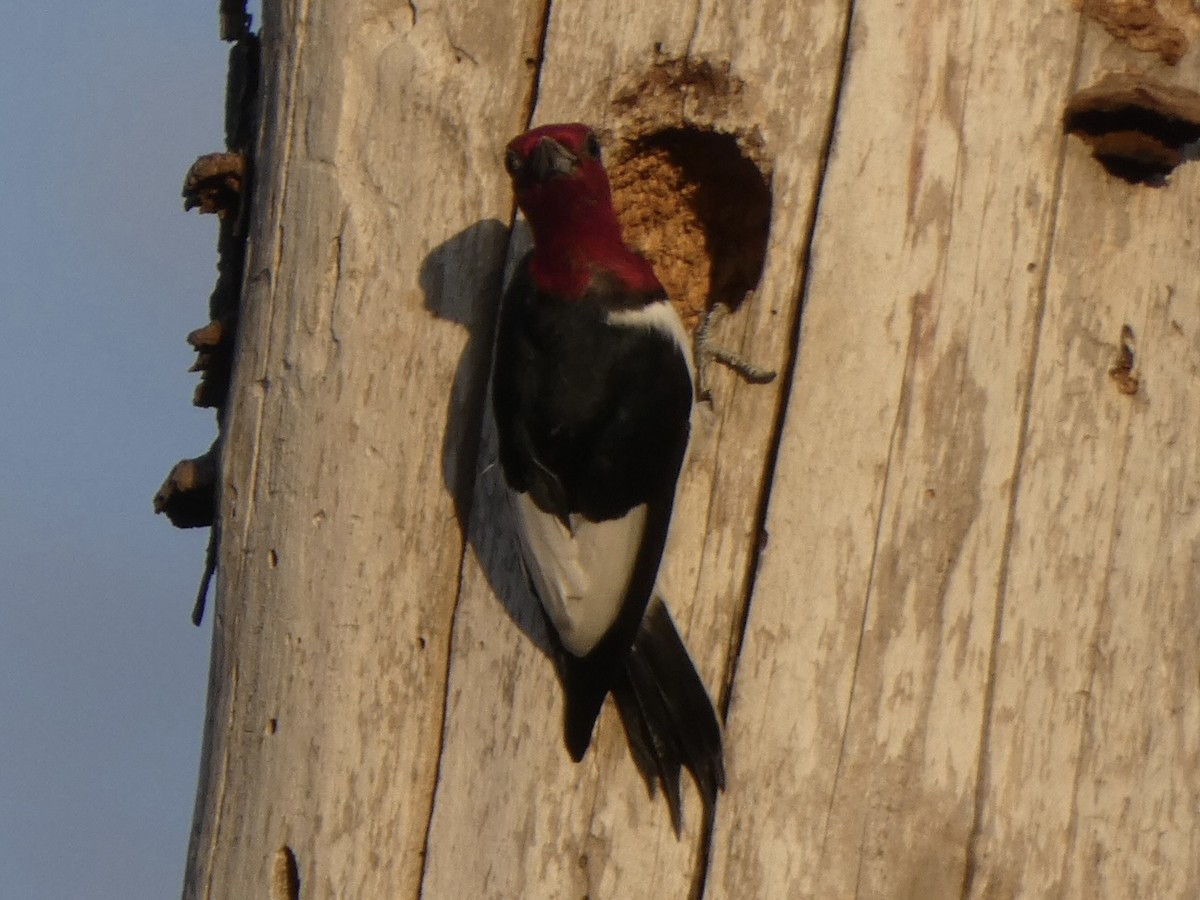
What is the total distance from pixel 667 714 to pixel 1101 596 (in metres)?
0.77

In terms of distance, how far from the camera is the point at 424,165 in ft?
11.5

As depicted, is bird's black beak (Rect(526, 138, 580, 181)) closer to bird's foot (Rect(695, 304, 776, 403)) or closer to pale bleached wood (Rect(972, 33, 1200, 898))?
bird's foot (Rect(695, 304, 776, 403))

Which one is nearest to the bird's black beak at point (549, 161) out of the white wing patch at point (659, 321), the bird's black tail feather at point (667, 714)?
the white wing patch at point (659, 321)

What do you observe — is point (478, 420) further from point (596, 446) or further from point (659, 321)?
point (659, 321)

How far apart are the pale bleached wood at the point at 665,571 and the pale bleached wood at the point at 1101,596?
1.54ft

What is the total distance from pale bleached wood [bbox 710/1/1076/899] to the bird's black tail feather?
6cm

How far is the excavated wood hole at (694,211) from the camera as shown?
11.9 ft

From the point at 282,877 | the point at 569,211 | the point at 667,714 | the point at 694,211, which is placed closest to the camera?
the point at 667,714

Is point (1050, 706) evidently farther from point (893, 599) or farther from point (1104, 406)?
point (1104, 406)

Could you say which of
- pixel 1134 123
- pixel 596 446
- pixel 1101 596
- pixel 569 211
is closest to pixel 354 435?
pixel 596 446

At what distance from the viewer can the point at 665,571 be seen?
3324 mm

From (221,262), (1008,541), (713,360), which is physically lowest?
(1008,541)

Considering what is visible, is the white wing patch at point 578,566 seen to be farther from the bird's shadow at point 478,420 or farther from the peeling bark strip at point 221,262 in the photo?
the peeling bark strip at point 221,262

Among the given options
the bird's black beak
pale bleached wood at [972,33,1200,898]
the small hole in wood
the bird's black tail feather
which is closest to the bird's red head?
the bird's black beak
